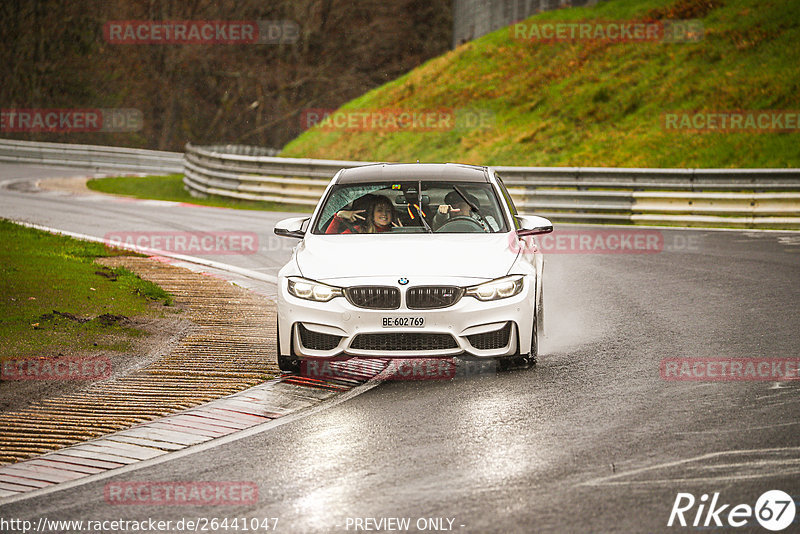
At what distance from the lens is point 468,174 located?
992cm

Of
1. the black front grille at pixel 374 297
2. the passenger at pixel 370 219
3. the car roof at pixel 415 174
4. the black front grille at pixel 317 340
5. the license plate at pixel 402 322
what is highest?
the car roof at pixel 415 174

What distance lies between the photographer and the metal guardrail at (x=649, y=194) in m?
21.0

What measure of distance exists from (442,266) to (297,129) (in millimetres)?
52004

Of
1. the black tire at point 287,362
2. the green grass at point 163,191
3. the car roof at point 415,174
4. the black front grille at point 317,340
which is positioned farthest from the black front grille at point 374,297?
the green grass at point 163,191

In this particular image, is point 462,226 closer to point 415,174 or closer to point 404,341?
point 415,174

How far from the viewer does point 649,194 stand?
2220 centimetres

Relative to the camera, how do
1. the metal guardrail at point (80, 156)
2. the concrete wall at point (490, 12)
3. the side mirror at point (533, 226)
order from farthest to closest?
1. the metal guardrail at point (80, 156)
2. the concrete wall at point (490, 12)
3. the side mirror at point (533, 226)

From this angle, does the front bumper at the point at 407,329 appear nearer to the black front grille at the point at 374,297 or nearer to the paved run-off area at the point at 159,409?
the black front grille at the point at 374,297

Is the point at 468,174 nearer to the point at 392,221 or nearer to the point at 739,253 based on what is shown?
the point at 392,221

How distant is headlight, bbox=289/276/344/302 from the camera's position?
27.2 feet

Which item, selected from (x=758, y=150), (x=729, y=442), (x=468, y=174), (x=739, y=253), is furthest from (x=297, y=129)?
(x=729, y=442)

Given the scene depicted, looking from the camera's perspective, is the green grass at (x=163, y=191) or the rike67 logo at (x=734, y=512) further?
the green grass at (x=163, y=191)

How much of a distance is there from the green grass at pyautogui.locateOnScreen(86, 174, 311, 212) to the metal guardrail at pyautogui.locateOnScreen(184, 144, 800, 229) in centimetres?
118

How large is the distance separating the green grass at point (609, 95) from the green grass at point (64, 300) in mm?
17172
